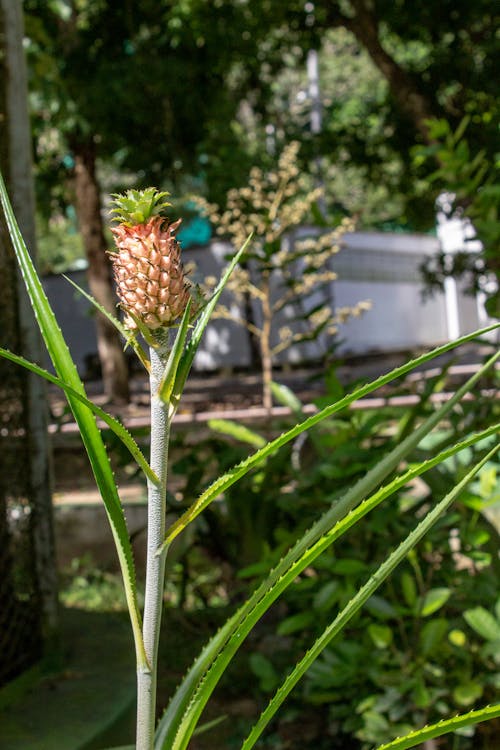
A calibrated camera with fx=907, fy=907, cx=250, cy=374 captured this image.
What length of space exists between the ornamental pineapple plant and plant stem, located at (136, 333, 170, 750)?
0.14ft

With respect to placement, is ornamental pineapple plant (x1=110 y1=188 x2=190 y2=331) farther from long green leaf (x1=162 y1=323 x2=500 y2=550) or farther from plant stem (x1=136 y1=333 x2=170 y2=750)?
long green leaf (x1=162 y1=323 x2=500 y2=550)

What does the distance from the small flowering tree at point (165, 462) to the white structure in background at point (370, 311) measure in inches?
750

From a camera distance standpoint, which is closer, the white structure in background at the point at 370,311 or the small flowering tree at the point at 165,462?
the small flowering tree at the point at 165,462

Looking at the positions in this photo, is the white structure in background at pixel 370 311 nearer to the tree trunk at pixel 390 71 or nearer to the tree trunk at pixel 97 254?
the tree trunk at pixel 97 254

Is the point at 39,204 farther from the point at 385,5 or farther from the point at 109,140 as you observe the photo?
the point at 385,5

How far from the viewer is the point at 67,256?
33406 mm

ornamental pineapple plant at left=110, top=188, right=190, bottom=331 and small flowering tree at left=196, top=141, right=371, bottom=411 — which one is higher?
small flowering tree at left=196, top=141, right=371, bottom=411

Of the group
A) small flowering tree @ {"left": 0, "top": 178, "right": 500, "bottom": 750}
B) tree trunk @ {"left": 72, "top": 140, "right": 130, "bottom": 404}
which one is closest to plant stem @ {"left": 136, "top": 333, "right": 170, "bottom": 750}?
small flowering tree @ {"left": 0, "top": 178, "right": 500, "bottom": 750}

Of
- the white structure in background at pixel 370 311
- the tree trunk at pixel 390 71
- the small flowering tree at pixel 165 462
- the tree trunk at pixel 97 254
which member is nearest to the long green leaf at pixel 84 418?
the small flowering tree at pixel 165 462

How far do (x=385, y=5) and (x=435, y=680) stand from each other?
7943 millimetres

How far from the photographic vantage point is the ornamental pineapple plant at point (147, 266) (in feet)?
2.71

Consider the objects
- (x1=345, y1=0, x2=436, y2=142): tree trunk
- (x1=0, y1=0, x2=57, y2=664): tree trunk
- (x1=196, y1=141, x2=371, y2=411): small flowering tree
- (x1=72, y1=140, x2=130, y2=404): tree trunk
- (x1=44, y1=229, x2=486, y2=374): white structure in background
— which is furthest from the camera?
(x1=44, y1=229, x2=486, y2=374): white structure in background

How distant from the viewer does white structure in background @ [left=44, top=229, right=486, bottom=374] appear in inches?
843

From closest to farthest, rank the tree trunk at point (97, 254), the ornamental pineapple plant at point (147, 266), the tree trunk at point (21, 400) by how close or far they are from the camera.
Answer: the ornamental pineapple plant at point (147, 266)
the tree trunk at point (21, 400)
the tree trunk at point (97, 254)
